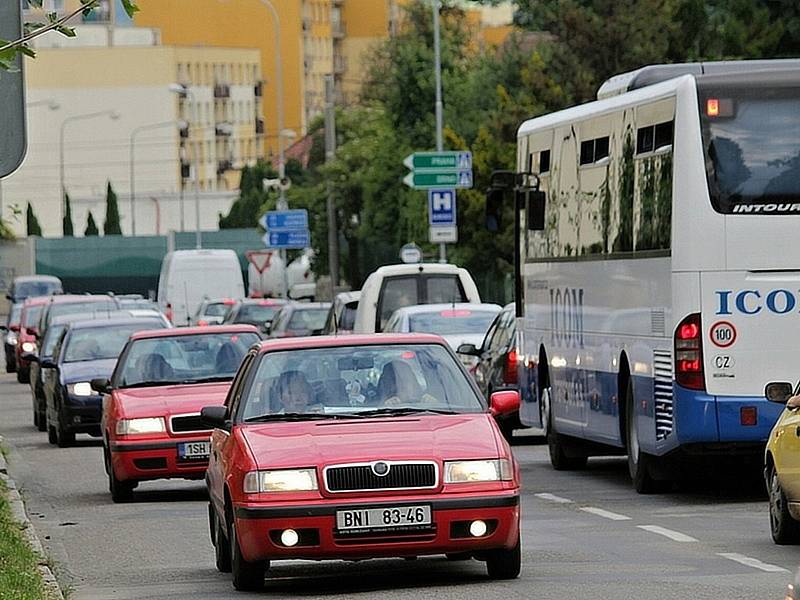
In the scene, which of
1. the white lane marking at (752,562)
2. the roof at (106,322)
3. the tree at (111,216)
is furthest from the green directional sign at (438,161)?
the tree at (111,216)

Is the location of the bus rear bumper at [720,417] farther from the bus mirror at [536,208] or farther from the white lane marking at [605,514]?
the bus mirror at [536,208]

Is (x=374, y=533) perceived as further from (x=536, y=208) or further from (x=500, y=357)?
(x=500, y=357)

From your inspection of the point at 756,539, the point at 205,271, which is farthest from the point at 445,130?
the point at 756,539

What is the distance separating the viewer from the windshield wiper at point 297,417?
1316cm

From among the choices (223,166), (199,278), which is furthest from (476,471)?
(223,166)

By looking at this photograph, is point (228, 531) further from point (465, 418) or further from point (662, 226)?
point (662, 226)

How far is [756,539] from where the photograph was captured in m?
15.1

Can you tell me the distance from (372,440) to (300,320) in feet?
106

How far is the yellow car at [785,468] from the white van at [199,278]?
146ft

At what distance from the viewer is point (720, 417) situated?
17984 mm

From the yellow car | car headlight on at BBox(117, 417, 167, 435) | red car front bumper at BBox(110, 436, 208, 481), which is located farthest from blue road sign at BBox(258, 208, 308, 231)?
the yellow car

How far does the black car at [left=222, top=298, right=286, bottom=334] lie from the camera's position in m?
51.8

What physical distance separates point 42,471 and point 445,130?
3501cm

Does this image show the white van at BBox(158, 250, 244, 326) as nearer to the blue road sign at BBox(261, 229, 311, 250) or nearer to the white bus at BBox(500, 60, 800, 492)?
the blue road sign at BBox(261, 229, 311, 250)
